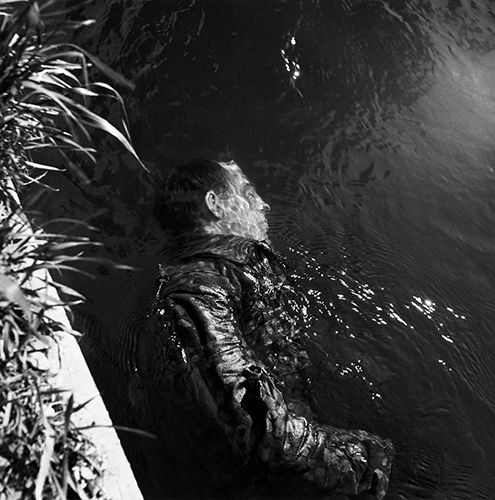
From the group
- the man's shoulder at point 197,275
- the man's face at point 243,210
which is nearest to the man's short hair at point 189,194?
the man's face at point 243,210

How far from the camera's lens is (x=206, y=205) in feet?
16.3

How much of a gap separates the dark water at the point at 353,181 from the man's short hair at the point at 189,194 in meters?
0.28

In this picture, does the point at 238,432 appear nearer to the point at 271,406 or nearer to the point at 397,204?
the point at 271,406

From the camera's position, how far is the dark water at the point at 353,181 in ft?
15.1

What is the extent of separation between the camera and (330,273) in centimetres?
524

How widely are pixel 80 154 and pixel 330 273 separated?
8.14ft

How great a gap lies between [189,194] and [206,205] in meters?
0.19

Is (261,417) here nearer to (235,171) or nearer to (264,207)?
(264,207)

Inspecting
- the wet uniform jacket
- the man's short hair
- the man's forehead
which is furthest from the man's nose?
the wet uniform jacket

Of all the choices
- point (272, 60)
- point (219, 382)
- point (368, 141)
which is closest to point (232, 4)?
point (272, 60)

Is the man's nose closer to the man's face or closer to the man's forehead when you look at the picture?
the man's face

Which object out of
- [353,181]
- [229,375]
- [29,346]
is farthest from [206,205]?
[29,346]

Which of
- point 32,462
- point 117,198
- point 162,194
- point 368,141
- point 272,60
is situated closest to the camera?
point 32,462

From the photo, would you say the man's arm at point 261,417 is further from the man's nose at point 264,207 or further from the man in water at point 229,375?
the man's nose at point 264,207
